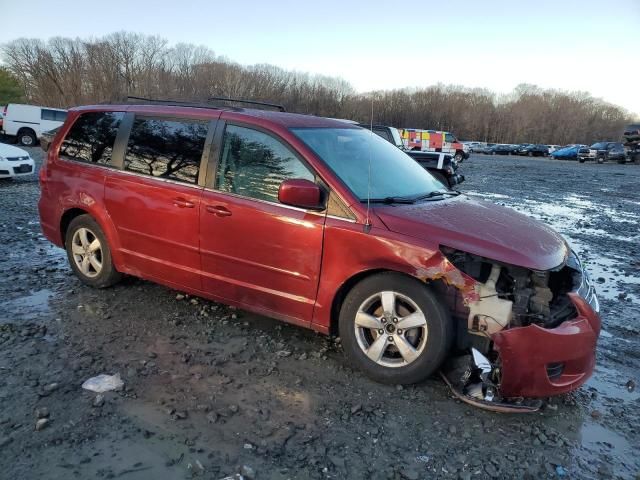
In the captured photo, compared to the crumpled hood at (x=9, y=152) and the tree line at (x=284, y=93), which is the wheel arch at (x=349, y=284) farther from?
the tree line at (x=284, y=93)

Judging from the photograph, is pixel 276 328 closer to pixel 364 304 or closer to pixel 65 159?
pixel 364 304

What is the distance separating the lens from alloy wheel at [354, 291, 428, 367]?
3244mm

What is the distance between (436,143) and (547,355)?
3622 cm

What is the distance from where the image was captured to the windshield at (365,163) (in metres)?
3.69

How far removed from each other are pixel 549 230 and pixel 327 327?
188cm

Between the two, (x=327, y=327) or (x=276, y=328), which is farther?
(x=276, y=328)

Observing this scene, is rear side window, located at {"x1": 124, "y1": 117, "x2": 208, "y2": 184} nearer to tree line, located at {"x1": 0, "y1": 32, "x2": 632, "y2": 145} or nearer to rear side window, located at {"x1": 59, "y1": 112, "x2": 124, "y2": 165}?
rear side window, located at {"x1": 59, "y1": 112, "x2": 124, "y2": 165}

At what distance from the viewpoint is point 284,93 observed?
3093 inches

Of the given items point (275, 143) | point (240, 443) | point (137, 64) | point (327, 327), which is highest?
point (137, 64)

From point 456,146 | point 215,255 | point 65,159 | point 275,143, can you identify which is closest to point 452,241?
point 275,143

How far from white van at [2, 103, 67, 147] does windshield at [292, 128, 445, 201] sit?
943 inches

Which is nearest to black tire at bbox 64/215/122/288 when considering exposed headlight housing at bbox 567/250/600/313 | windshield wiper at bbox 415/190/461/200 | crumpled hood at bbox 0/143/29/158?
windshield wiper at bbox 415/190/461/200

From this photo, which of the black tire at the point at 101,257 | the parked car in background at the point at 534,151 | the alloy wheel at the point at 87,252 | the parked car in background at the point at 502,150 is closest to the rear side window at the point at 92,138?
the black tire at the point at 101,257

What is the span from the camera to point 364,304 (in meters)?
3.38
